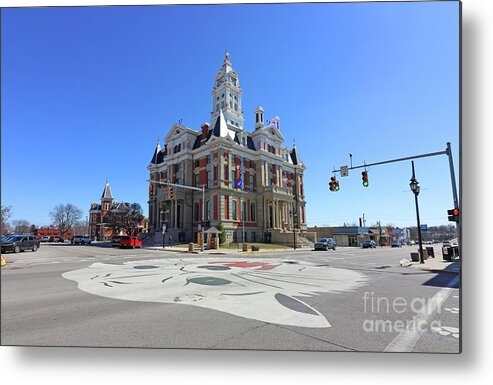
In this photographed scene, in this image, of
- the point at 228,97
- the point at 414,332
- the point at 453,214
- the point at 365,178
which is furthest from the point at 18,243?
the point at 228,97

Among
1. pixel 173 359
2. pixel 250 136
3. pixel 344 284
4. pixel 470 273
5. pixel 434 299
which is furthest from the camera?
pixel 250 136

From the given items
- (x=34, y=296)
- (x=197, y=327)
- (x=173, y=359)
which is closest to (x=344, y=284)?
(x=197, y=327)

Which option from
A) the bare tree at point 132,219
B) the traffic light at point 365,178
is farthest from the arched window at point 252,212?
the traffic light at point 365,178

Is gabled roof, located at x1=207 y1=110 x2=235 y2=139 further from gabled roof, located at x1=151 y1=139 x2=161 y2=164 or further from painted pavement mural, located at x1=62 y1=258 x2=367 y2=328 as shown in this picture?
painted pavement mural, located at x1=62 y1=258 x2=367 y2=328

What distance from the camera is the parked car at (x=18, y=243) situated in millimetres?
23391

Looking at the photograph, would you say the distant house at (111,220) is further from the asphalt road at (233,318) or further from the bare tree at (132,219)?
the asphalt road at (233,318)

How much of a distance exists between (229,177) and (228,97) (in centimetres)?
1666

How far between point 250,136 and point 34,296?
42.6m

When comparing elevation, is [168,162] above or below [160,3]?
above

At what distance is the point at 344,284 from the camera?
8.61 meters

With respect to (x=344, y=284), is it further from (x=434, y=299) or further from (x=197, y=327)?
(x=197, y=327)

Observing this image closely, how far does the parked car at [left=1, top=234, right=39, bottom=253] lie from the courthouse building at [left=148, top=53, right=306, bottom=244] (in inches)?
605

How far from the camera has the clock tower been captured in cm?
4766

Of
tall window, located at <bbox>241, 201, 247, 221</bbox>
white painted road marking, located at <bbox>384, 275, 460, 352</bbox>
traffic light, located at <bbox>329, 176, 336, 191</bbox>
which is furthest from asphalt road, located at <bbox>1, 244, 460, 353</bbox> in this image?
tall window, located at <bbox>241, 201, 247, 221</bbox>
